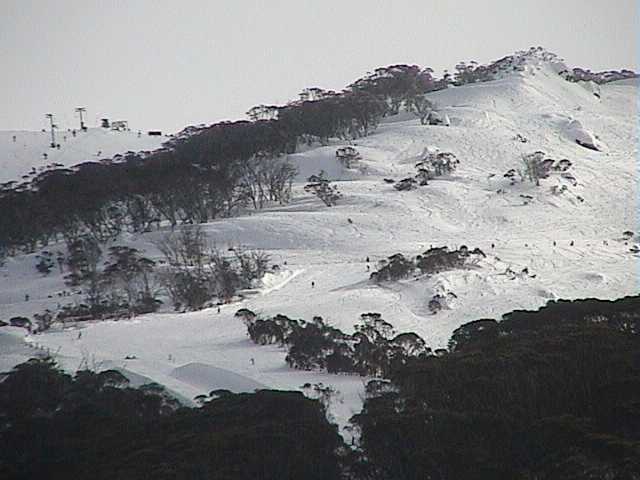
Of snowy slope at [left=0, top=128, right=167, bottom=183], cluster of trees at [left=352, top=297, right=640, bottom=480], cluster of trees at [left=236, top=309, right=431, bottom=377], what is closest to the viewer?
cluster of trees at [left=352, top=297, right=640, bottom=480]

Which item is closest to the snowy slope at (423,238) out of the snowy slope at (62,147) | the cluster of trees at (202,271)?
the cluster of trees at (202,271)

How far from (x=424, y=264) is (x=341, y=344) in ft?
32.5

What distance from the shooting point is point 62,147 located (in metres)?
72.8

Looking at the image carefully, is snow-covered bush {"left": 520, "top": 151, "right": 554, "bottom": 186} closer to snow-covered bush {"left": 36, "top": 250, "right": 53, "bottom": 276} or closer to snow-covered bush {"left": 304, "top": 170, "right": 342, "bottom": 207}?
snow-covered bush {"left": 304, "top": 170, "right": 342, "bottom": 207}

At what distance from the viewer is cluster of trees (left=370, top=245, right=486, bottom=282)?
31438mm

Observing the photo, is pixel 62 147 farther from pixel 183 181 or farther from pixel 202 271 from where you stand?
pixel 202 271

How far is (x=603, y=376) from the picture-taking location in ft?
48.7

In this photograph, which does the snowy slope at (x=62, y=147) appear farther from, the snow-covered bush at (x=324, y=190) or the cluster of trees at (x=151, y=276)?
the cluster of trees at (x=151, y=276)

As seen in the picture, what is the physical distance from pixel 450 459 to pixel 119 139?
2694 inches

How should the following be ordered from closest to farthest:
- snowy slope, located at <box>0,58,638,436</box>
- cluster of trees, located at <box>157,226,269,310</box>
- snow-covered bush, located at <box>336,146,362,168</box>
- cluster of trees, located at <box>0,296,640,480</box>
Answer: cluster of trees, located at <box>0,296,640,480</box> → snowy slope, located at <box>0,58,638,436</box> → cluster of trees, located at <box>157,226,269,310</box> → snow-covered bush, located at <box>336,146,362,168</box>

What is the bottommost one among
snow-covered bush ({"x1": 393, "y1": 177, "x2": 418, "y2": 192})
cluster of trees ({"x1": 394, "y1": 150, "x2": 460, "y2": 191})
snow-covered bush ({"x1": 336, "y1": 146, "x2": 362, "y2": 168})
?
snow-covered bush ({"x1": 393, "y1": 177, "x2": 418, "y2": 192})

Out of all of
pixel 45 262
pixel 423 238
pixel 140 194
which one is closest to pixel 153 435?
pixel 423 238

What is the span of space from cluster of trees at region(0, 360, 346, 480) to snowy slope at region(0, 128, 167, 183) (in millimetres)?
47370

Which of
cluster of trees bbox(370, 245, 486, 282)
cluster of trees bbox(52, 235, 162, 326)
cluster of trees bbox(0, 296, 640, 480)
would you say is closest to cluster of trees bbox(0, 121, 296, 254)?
cluster of trees bbox(52, 235, 162, 326)
